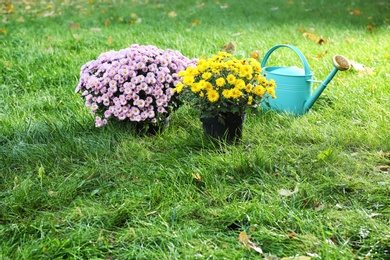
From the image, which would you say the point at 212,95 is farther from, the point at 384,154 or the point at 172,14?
the point at 172,14

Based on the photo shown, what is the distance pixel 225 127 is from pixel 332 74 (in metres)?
0.85

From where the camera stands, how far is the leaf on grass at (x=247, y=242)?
1.92 meters

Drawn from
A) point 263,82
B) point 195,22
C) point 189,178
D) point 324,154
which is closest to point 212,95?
point 263,82

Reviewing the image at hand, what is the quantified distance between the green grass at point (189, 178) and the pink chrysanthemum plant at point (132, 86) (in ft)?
0.43

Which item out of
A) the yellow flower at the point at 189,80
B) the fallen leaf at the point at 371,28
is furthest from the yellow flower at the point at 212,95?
the fallen leaf at the point at 371,28

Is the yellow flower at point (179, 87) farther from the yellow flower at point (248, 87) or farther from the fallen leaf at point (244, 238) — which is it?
the fallen leaf at point (244, 238)

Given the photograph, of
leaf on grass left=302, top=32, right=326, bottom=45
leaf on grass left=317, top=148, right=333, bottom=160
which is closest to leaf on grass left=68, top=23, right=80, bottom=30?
leaf on grass left=302, top=32, right=326, bottom=45

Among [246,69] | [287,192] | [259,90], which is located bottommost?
[287,192]

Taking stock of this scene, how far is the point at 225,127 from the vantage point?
109 inches

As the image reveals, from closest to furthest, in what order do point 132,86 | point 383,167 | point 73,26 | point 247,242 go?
point 247,242 < point 383,167 < point 132,86 < point 73,26

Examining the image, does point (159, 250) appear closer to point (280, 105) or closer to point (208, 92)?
point (208, 92)

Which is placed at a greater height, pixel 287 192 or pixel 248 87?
pixel 248 87

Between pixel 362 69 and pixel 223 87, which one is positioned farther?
pixel 362 69

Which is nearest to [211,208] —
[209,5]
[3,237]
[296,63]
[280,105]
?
[3,237]
